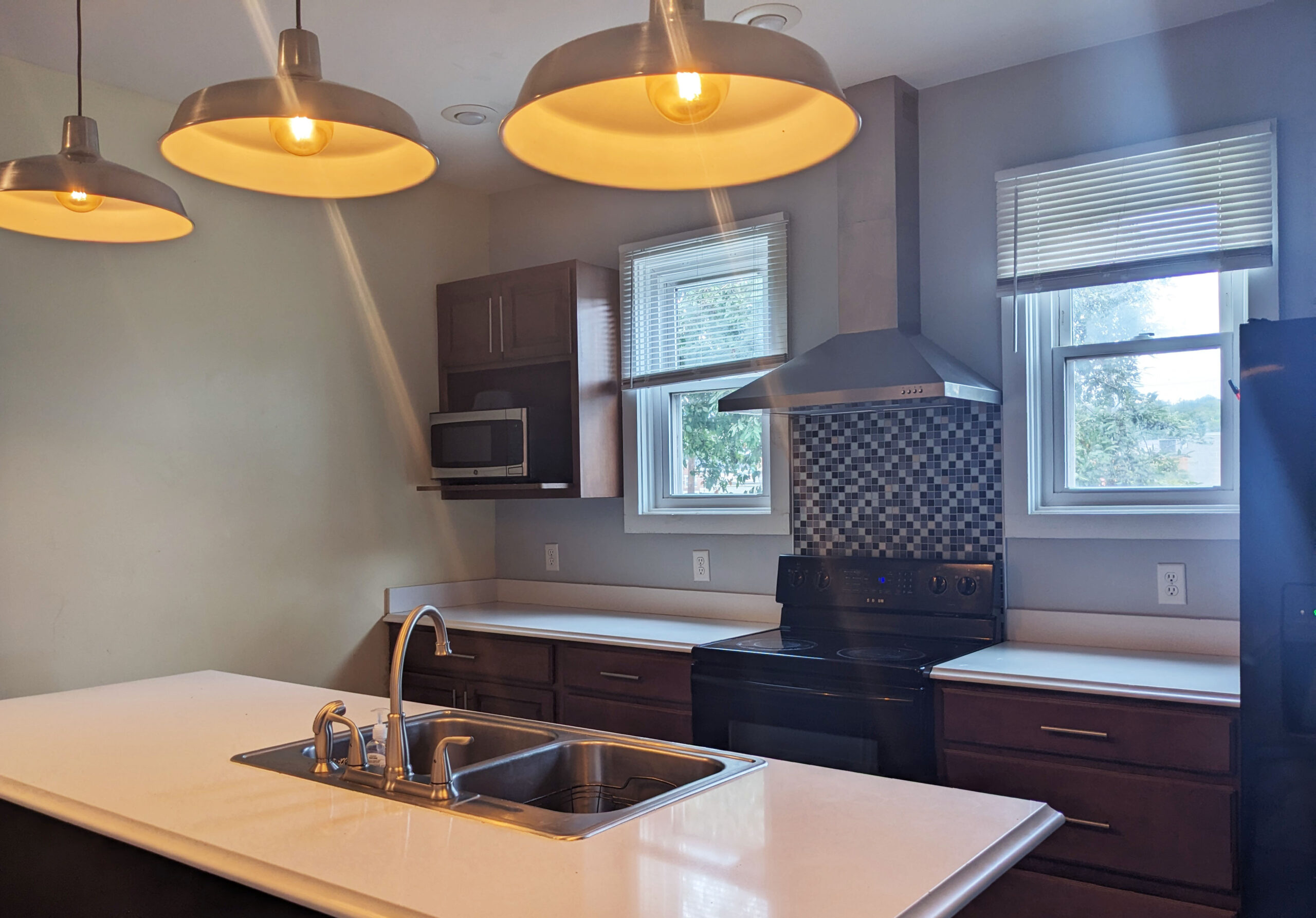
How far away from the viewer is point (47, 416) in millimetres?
3070

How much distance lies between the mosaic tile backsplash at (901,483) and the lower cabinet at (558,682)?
28.7 inches

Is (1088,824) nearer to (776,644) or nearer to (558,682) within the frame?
(776,644)

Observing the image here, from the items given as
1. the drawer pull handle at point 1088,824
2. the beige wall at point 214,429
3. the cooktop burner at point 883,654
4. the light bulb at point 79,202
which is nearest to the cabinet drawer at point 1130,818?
the drawer pull handle at point 1088,824

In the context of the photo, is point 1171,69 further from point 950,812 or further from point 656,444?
point 950,812

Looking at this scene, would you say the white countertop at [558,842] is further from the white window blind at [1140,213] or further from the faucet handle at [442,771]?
the white window blind at [1140,213]

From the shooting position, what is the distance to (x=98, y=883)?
5.28ft

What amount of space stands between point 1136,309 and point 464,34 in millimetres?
2126

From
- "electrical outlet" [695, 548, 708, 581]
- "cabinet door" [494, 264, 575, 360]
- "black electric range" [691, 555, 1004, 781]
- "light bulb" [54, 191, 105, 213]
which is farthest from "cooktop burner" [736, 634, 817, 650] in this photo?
"light bulb" [54, 191, 105, 213]

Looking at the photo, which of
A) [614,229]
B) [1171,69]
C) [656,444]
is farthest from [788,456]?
[1171,69]

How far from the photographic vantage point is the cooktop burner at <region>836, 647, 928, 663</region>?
2769mm

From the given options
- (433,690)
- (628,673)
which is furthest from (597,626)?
(433,690)

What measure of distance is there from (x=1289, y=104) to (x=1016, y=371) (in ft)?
3.24

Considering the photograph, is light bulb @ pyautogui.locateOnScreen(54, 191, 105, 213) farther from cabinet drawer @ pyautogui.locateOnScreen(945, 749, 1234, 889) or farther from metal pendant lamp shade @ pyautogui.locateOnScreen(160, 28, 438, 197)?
cabinet drawer @ pyautogui.locateOnScreen(945, 749, 1234, 889)

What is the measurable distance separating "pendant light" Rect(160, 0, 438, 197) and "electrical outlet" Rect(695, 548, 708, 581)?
240 centimetres
